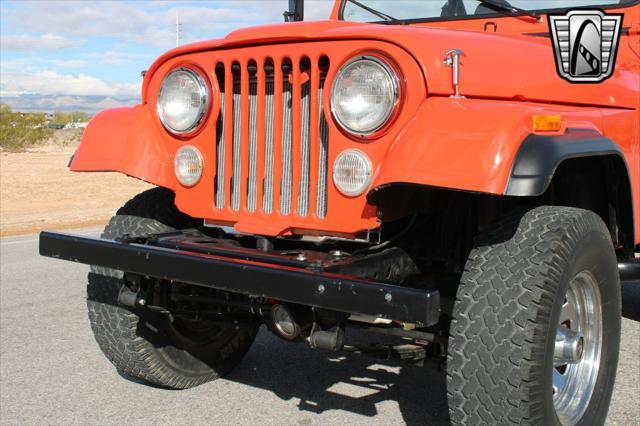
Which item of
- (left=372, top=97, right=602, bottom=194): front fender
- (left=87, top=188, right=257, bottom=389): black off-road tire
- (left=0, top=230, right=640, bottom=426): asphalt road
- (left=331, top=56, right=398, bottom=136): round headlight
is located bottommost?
(left=0, top=230, right=640, bottom=426): asphalt road

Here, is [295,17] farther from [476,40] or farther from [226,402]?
[226,402]

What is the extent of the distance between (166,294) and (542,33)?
90.2 inches

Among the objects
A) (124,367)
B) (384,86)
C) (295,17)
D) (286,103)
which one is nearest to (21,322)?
(124,367)

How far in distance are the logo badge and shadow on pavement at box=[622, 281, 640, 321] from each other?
7.15 feet

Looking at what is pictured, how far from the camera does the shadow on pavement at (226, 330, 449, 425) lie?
3.58 metres

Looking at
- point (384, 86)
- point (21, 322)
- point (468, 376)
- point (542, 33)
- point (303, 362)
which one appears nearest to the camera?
point (468, 376)

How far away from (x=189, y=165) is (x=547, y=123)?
4.69ft

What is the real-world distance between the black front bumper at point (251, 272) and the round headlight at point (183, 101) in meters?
0.46

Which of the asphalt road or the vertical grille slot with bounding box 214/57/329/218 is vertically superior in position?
the vertical grille slot with bounding box 214/57/329/218

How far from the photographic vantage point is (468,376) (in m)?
2.49

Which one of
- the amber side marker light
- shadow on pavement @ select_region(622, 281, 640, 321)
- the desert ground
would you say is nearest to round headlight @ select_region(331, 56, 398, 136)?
the amber side marker light

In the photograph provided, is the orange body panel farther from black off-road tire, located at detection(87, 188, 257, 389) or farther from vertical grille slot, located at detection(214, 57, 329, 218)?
black off-road tire, located at detection(87, 188, 257, 389)

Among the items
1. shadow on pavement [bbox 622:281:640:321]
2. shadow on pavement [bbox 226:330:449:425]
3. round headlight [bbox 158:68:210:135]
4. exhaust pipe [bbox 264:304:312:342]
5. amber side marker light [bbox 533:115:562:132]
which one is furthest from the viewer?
shadow on pavement [bbox 622:281:640:321]

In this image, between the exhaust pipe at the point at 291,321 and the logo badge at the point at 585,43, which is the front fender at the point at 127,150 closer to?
the exhaust pipe at the point at 291,321
